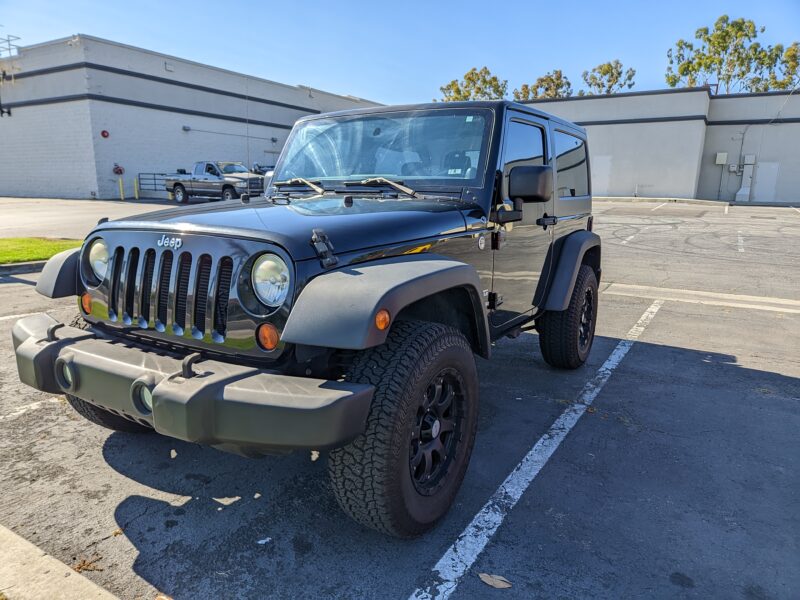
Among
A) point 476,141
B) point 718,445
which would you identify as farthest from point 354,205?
point 718,445

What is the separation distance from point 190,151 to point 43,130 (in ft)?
21.8

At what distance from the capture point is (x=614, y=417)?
12.8 ft

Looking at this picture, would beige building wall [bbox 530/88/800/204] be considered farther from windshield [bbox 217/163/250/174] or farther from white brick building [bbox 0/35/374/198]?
windshield [bbox 217/163/250/174]

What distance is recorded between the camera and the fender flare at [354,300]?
79.8 inches

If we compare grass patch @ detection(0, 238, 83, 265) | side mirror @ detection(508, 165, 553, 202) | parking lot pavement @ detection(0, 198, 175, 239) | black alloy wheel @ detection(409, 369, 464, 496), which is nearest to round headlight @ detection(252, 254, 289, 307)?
black alloy wheel @ detection(409, 369, 464, 496)

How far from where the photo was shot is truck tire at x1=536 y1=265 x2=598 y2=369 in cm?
452

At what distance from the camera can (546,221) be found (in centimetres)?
413

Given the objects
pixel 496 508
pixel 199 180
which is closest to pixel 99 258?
pixel 496 508

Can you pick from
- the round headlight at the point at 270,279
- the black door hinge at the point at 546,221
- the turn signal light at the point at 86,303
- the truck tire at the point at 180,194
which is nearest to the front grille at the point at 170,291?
the round headlight at the point at 270,279

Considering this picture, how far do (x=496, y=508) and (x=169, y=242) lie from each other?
1993mm

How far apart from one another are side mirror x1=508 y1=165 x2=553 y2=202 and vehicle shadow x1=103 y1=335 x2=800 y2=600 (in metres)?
1.53

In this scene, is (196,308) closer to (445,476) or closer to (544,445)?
(445,476)

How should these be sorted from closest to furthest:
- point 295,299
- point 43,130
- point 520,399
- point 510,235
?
1. point 295,299
2. point 510,235
3. point 520,399
4. point 43,130

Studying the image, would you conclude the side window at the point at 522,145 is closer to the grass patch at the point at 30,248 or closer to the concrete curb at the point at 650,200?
Answer: the grass patch at the point at 30,248
